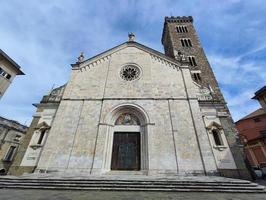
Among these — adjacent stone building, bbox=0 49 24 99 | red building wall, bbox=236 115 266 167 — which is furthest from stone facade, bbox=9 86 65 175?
red building wall, bbox=236 115 266 167

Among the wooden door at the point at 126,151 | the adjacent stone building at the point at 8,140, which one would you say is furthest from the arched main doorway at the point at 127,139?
the adjacent stone building at the point at 8,140

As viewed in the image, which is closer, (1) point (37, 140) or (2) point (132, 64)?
(1) point (37, 140)

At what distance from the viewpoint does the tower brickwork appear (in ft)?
33.5

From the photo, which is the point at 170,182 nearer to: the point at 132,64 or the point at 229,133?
the point at 229,133

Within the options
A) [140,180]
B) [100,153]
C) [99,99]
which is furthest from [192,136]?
[99,99]

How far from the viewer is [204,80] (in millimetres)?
18344

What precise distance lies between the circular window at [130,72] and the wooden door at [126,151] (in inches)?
207

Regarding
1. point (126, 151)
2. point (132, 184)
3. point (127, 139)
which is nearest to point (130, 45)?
point (127, 139)

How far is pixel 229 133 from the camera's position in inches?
435

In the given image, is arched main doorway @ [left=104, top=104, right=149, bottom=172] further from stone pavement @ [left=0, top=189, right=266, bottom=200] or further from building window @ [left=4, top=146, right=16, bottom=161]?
building window @ [left=4, top=146, right=16, bottom=161]

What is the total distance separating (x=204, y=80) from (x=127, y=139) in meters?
12.4

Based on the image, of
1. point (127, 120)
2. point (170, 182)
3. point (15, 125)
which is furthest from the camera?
point (15, 125)

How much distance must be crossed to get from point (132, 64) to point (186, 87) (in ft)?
18.2

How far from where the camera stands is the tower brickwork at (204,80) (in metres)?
10.2
